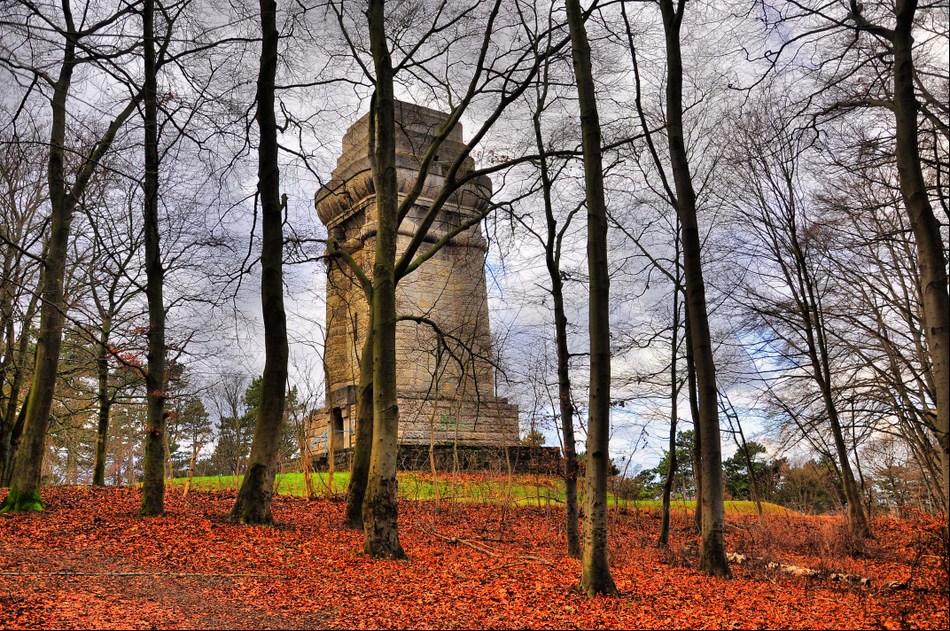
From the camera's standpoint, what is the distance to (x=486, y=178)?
1984cm

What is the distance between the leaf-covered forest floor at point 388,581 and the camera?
569 centimetres

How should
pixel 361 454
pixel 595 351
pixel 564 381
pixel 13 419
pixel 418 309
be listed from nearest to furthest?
pixel 595 351, pixel 564 381, pixel 361 454, pixel 13 419, pixel 418 309

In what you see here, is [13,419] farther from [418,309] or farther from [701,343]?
[701,343]

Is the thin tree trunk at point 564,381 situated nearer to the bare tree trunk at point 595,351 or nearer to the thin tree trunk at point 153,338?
the bare tree trunk at point 595,351

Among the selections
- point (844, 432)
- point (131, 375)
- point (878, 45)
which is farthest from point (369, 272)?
point (878, 45)

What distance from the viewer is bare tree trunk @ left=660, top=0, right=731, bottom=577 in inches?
320

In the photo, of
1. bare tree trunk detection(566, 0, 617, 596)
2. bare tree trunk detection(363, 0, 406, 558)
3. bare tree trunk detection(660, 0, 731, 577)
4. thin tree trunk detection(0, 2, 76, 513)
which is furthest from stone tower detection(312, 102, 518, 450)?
bare tree trunk detection(566, 0, 617, 596)

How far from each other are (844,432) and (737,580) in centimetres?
703

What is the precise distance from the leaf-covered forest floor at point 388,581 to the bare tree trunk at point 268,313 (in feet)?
2.11

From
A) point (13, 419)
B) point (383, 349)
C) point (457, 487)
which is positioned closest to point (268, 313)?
point (383, 349)

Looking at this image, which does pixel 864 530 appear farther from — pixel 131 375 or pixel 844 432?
pixel 131 375

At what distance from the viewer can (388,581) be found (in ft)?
23.2

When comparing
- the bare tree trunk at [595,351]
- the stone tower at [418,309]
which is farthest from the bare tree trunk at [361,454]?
the stone tower at [418,309]

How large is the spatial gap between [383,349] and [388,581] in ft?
8.97
